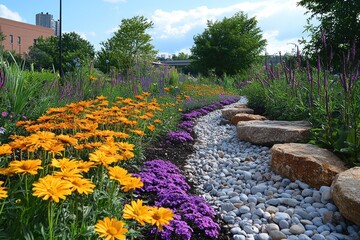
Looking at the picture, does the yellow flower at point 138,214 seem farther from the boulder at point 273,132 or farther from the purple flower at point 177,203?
the boulder at point 273,132

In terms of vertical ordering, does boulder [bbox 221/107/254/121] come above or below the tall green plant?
below

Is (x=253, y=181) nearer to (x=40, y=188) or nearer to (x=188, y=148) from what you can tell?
(x=188, y=148)

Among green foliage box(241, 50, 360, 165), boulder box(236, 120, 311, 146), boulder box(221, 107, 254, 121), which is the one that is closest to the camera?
green foliage box(241, 50, 360, 165)

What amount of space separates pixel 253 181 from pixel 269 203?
0.63m

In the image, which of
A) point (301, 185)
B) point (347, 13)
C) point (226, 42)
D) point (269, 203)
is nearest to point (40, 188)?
point (269, 203)

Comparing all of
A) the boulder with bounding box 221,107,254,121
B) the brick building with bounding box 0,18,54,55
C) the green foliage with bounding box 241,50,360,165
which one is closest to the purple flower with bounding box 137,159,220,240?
the green foliage with bounding box 241,50,360,165

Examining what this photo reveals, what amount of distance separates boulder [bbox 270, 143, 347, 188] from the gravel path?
0.28ft

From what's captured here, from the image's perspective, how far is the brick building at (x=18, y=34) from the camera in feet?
180

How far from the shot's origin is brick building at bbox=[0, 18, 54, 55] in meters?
54.9

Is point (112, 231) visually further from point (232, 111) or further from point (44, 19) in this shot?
point (44, 19)

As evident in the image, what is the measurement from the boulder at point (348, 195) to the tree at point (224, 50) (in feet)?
81.9

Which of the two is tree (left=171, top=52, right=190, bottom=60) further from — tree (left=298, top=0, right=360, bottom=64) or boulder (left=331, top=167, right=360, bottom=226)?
boulder (left=331, top=167, right=360, bottom=226)

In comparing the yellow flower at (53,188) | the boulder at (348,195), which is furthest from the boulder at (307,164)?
the yellow flower at (53,188)

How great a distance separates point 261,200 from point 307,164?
0.65 m
